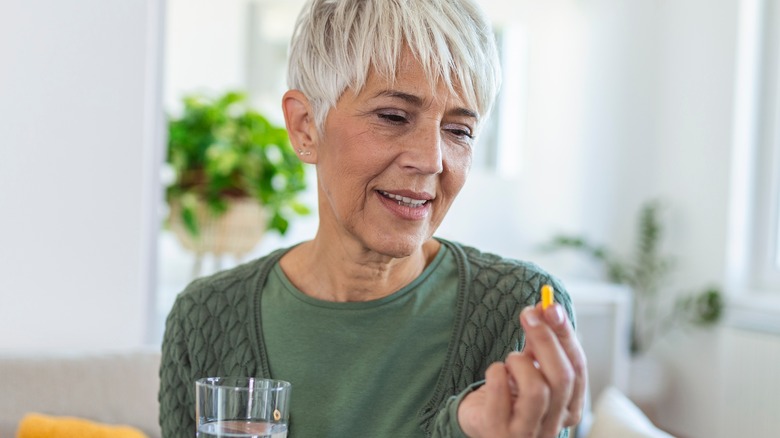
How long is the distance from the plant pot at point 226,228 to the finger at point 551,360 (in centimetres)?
234

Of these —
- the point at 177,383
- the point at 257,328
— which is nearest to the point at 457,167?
the point at 257,328

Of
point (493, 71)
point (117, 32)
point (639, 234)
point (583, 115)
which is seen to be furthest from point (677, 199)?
point (493, 71)

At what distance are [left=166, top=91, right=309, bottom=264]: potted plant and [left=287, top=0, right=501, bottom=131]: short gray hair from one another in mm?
1831

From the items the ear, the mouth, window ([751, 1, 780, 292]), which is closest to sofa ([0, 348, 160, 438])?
the ear

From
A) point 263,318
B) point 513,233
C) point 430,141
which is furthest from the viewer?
point 513,233

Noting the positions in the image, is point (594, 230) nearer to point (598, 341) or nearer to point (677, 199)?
point (677, 199)

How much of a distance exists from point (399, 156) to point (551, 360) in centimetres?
42

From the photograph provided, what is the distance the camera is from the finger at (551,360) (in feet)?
2.35

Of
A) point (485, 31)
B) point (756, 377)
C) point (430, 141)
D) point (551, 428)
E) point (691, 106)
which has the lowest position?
point (756, 377)

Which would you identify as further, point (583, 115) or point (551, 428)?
point (583, 115)

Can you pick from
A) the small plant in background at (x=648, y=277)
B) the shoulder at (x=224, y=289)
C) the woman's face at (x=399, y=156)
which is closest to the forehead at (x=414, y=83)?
the woman's face at (x=399, y=156)

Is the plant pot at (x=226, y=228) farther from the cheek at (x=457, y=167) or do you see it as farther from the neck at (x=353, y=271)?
the cheek at (x=457, y=167)

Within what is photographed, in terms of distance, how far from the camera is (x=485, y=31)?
1122mm

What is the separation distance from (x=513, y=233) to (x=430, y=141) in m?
3.57
